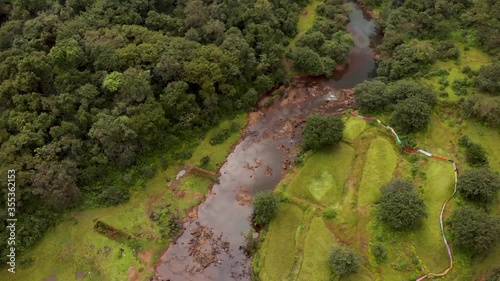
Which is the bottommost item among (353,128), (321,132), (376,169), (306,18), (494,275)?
(494,275)

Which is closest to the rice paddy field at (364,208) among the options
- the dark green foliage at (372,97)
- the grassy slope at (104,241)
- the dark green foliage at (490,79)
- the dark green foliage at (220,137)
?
the dark green foliage at (372,97)

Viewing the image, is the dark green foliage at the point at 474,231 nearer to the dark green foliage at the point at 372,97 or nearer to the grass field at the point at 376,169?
the grass field at the point at 376,169

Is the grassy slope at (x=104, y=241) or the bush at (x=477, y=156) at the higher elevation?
the bush at (x=477, y=156)

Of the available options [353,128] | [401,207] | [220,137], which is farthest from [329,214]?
[220,137]

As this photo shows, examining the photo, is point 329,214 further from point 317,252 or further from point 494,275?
point 494,275

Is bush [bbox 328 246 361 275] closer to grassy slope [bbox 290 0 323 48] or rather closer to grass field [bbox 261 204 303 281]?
grass field [bbox 261 204 303 281]

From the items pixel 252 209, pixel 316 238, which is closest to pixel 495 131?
pixel 316 238

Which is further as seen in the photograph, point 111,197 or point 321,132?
point 321,132
